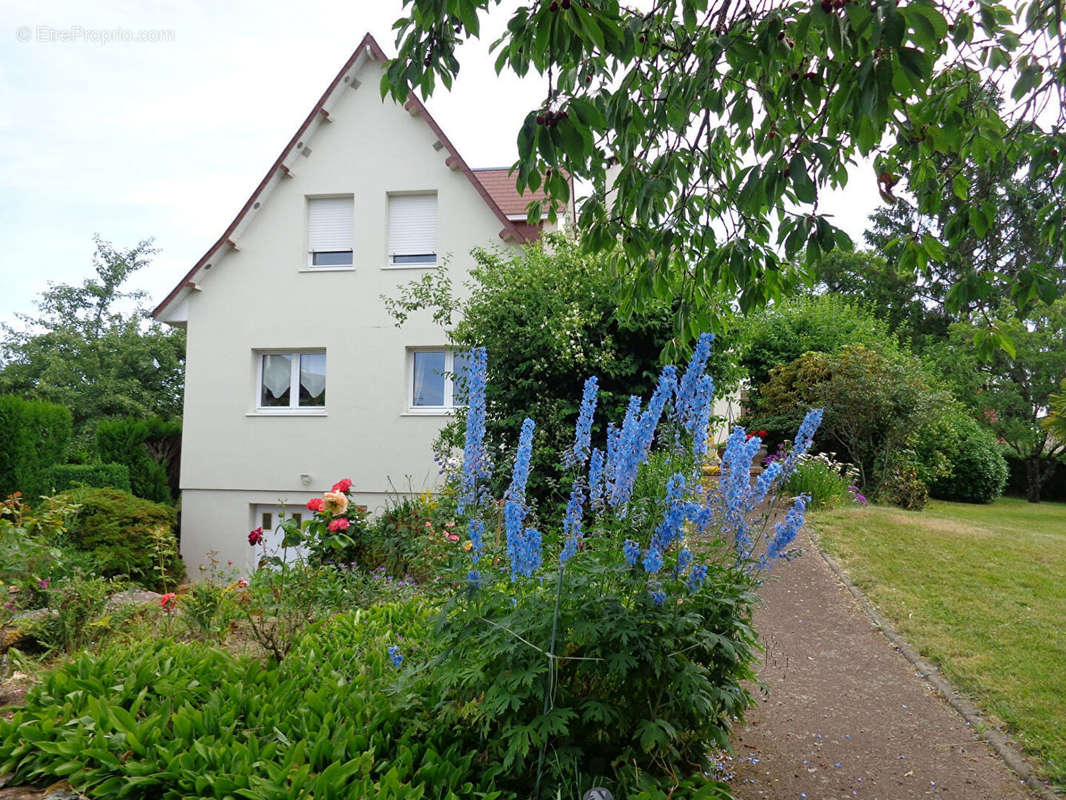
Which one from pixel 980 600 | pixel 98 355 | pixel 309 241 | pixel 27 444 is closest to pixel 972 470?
pixel 980 600

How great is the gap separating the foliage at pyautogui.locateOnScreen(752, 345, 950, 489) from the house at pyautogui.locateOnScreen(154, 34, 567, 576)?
19.9ft

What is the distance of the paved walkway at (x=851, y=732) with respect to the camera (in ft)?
12.2

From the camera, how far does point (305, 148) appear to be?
13883 millimetres

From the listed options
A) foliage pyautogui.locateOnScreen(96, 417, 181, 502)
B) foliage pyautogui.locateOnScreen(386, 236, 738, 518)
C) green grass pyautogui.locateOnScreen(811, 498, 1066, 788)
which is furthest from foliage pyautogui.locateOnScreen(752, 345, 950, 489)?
foliage pyautogui.locateOnScreen(96, 417, 181, 502)

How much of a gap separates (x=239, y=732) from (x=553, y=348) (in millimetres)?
5826

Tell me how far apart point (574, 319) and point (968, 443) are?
1424 centimetres

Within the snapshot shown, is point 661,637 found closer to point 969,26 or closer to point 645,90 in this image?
point 645,90

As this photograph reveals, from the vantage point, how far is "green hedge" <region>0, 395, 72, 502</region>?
464 inches

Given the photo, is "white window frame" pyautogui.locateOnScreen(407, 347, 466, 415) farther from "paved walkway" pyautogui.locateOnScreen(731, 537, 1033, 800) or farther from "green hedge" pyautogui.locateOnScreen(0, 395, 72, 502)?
"paved walkway" pyautogui.locateOnScreen(731, 537, 1033, 800)

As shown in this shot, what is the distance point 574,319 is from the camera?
335 inches

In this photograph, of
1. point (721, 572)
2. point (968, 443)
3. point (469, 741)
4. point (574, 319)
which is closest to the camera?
point (721, 572)

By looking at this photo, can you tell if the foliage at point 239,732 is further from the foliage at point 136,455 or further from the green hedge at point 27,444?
the foliage at point 136,455

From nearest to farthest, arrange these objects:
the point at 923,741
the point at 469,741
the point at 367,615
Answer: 1. the point at 469,741
2. the point at 923,741
3. the point at 367,615

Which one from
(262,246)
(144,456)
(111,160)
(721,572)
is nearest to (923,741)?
(721,572)
